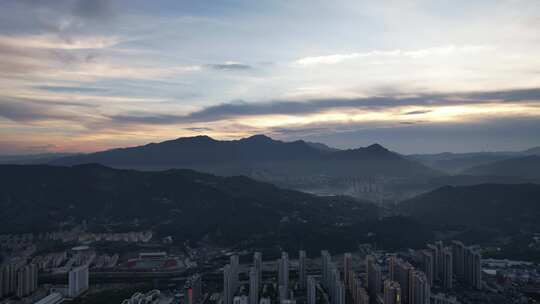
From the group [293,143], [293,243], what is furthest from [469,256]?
[293,143]

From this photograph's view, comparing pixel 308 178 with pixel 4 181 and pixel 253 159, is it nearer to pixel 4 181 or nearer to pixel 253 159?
pixel 253 159

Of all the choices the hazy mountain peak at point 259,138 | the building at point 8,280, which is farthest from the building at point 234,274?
the hazy mountain peak at point 259,138

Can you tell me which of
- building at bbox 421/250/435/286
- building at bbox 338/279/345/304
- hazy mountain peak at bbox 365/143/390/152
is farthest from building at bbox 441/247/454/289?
hazy mountain peak at bbox 365/143/390/152

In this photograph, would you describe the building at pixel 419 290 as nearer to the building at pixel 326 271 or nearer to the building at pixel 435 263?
the building at pixel 326 271

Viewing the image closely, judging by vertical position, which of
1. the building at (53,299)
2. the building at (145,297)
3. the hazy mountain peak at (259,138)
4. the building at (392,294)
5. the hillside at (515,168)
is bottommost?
the building at (53,299)

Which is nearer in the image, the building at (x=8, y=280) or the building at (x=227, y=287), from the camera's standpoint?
the building at (x=227, y=287)

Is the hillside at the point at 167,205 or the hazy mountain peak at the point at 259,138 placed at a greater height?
the hazy mountain peak at the point at 259,138

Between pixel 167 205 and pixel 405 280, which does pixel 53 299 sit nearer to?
pixel 405 280

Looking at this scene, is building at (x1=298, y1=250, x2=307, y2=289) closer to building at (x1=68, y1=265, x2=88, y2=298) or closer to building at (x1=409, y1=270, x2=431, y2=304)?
building at (x1=409, y1=270, x2=431, y2=304)

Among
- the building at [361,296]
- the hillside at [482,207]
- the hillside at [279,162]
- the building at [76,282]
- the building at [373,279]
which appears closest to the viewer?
the building at [361,296]
